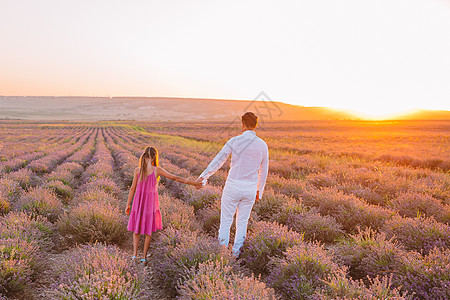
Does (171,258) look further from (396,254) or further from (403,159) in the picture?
(403,159)

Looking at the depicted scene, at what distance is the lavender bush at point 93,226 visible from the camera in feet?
14.2

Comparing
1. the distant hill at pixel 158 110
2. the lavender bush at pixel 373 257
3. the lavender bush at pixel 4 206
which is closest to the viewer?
the lavender bush at pixel 373 257

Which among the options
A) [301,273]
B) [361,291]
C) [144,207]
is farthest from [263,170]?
[144,207]

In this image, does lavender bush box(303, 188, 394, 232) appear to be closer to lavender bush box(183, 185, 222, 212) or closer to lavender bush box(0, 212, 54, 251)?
lavender bush box(183, 185, 222, 212)

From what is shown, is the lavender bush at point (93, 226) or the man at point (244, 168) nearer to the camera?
the man at point (244, 168)

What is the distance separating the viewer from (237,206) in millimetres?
3582

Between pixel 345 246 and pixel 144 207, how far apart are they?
3.17 meters

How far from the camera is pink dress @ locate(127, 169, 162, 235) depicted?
154 inches

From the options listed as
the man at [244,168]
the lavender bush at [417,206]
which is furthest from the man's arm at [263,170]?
the lavender bush at [417,206]

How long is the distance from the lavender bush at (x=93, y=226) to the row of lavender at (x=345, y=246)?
5.33 feet

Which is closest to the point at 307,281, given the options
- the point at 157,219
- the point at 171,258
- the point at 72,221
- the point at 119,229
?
the point at 171,258

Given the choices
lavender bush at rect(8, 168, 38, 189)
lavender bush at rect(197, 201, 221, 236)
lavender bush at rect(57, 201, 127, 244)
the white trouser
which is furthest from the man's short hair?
lavender bush at rect(8, 168, 38, 189)

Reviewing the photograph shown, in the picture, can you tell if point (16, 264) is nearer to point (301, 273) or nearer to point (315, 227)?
point (301, 273)

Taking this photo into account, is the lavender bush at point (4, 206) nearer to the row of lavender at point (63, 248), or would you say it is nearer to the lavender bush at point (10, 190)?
the row of lavender at point (63, 248)
